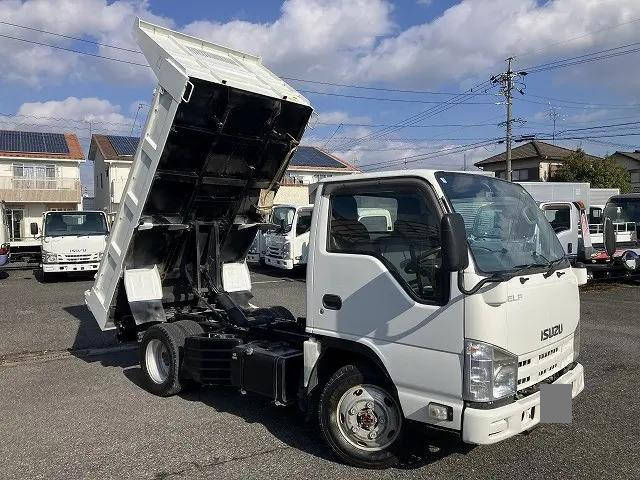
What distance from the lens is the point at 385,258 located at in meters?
3.98

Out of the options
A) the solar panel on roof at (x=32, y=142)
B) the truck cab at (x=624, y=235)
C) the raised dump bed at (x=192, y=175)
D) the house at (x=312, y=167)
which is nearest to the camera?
the raised dump bed at (x=192, y=175)

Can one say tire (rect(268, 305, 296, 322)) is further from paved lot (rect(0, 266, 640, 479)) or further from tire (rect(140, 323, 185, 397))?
tire (rect(140, 323, 185, 397))

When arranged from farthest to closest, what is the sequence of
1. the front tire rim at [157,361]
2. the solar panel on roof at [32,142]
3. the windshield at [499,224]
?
the solar panel on roof at [32,142], the front tire rim at [157,361], the windshield at [499,224]

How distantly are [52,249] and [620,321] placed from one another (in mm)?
13957

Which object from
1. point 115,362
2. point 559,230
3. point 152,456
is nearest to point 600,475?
point 152,456

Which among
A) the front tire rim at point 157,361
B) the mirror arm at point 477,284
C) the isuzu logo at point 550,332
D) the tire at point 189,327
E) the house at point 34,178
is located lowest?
the front tire rim at point 157,361

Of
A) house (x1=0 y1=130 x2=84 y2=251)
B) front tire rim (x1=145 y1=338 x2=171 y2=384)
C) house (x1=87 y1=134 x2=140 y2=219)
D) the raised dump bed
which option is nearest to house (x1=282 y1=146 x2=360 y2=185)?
house (x1=87 y1=134 x2=140 y2=219)

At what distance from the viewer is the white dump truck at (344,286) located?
11.6 ft

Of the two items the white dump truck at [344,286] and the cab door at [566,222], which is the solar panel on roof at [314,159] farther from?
the white dump truck at [344,286]

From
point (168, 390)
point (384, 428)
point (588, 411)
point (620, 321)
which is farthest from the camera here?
point (620, 321)

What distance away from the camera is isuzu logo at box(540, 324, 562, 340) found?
3.80 meters

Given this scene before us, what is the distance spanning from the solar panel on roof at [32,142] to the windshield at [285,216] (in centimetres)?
2537

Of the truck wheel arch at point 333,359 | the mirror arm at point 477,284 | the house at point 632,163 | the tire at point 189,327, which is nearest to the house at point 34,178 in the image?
the tire at point 189,327

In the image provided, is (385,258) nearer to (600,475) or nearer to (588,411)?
(600,475)
